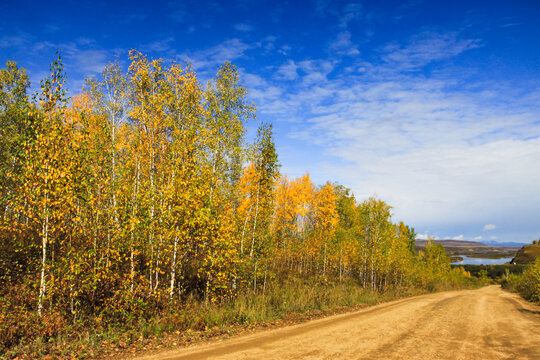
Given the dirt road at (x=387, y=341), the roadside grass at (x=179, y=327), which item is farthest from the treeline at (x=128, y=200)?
the dirt road at (x=387, y=341)

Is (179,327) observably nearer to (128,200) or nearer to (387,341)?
(128,200)

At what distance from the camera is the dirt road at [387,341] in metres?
9.85

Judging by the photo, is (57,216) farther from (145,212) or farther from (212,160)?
(212,160)

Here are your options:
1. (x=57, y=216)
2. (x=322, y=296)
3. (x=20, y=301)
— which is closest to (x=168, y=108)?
(x=57, y=216)

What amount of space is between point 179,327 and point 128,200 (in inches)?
257

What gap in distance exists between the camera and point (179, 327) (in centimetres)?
1335

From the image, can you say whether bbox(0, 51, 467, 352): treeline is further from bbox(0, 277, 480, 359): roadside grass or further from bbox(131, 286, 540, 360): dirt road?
bbox(131, 286, 540, 360): dirt road

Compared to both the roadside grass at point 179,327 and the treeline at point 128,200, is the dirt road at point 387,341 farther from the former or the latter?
the treeline at point 128,200

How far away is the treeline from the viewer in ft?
37.5

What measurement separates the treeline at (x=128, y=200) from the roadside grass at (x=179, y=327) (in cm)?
80

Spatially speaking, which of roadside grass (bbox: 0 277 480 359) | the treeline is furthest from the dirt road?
the treeline

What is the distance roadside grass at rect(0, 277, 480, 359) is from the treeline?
2.64 ft

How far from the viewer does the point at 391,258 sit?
36.4 meters

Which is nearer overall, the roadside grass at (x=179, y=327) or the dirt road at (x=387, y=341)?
the dirt road at (x=387, y=341)
